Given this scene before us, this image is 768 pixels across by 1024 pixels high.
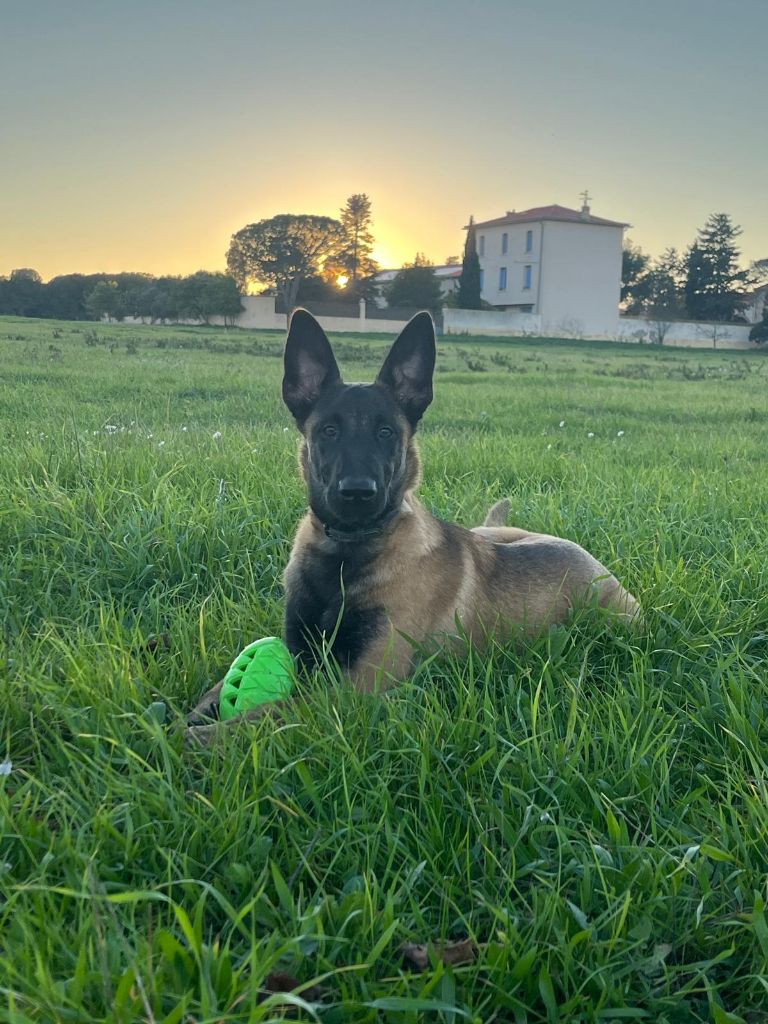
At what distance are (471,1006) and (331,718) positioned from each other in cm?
92

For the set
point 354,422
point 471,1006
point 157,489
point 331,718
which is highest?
point 354,422

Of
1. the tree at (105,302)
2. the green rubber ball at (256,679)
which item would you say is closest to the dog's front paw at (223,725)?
the green rubber ball at (256,679)

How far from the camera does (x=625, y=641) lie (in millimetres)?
3160

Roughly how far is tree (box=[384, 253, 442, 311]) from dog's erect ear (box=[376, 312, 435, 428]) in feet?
185

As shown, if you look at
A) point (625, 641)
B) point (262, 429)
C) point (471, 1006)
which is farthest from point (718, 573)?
point (262, 429)

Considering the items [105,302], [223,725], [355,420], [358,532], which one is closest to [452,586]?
[358,532]

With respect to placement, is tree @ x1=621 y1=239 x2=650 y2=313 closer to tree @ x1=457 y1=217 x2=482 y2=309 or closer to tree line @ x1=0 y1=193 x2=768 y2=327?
tree line @ x1=0 y1=193 x2=768 y2=327

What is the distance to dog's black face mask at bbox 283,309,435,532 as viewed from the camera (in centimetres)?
302

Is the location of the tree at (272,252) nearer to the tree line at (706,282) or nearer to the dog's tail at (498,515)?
the tree line at (706,282)

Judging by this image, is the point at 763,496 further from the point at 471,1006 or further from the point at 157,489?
the point at 471,1006

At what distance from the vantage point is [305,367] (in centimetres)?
345

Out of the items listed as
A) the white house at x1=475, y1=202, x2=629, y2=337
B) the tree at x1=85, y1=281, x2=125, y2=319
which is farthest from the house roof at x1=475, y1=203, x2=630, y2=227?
the tree at x1=85, y1=281, x2=125, y2=319

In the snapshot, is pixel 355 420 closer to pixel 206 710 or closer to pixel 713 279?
pixel 206 710

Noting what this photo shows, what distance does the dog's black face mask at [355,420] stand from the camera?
3.02 metres
